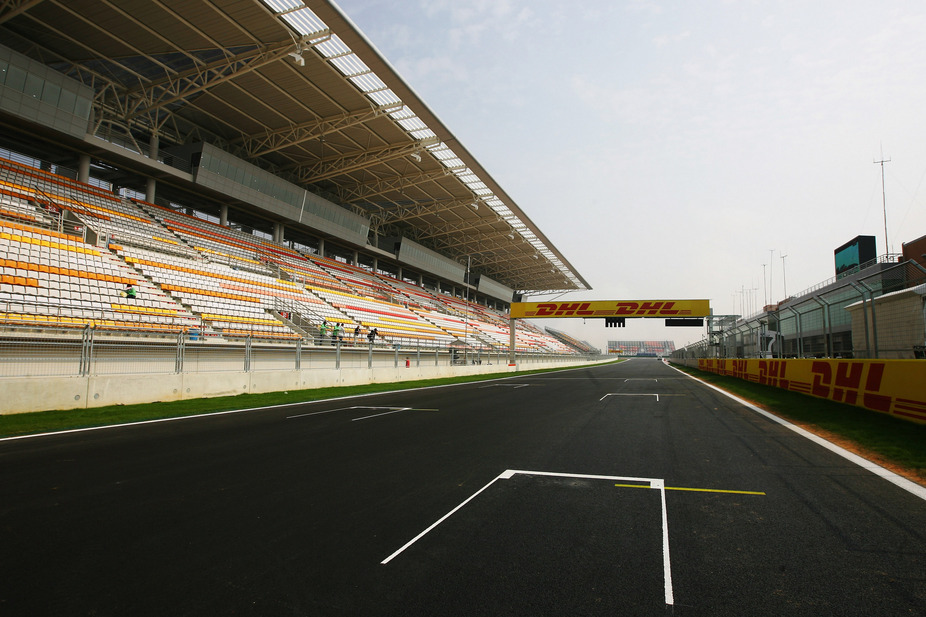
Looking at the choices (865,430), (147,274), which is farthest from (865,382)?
(147,274)

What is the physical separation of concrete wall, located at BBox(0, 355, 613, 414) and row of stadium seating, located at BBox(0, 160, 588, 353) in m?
2.47

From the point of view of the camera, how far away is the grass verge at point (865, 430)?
5.92 metres

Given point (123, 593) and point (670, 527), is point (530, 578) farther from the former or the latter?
point (123, 593)

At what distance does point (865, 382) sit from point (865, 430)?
3.36m

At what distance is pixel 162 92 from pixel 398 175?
53.5 ft

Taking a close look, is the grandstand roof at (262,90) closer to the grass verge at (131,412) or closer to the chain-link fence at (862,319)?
the grass verge at (131,412)

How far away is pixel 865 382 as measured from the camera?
1048 centimetres

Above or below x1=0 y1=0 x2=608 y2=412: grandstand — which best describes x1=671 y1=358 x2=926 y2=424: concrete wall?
below

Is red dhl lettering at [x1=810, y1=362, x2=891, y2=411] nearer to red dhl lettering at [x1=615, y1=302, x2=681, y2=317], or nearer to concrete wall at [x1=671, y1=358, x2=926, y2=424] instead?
concrete wall at [x1=671, y1=358, x2=926, y2=424]

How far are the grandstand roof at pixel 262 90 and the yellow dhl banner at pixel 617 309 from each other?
35.6 feet

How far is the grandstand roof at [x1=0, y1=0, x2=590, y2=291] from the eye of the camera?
1966cm

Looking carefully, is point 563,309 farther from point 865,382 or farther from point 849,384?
point 865,382

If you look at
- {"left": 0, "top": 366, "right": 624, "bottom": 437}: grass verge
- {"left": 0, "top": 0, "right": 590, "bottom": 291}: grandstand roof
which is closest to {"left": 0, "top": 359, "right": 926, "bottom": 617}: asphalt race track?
{"left": 0, "top": 366, "right": 624, "bottom": 437}: grass verge

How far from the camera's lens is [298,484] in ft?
17.0
